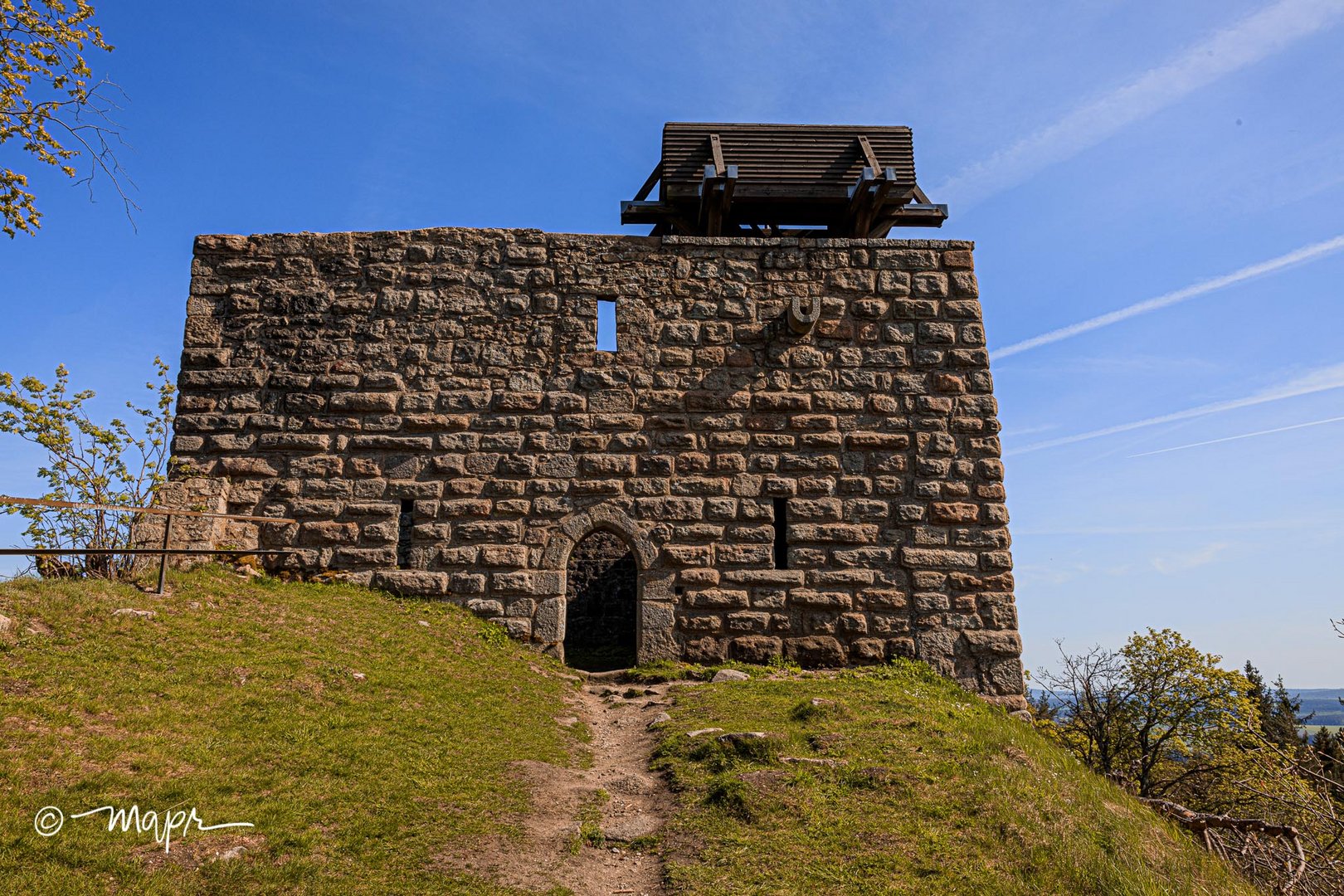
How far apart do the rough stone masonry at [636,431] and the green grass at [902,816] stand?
8.15 feet

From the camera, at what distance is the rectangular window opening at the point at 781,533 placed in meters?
10.1

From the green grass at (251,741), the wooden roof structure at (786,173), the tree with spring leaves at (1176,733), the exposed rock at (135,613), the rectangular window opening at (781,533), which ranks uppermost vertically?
the wooden roof structure at (786,173)

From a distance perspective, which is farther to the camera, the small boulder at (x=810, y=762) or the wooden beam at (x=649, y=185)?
the wooden beam at (x=649, y=185)

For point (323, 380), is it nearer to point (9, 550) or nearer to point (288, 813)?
point (9, 550)

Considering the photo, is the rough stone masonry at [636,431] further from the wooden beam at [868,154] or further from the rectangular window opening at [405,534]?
the wooden beam at [868,154]

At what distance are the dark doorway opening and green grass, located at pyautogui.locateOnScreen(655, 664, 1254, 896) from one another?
20.2 ft

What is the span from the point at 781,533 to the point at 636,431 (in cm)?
235

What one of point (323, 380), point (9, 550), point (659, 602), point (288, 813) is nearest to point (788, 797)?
point (288, 813)

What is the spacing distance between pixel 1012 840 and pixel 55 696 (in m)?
6.31

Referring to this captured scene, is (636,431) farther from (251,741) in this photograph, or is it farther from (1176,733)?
(1176,733)

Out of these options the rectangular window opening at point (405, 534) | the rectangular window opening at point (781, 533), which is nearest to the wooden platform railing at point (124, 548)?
the rectangular window opening at point (405, 534)

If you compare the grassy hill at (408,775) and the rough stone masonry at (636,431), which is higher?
the rough stone masonry at (636,431)

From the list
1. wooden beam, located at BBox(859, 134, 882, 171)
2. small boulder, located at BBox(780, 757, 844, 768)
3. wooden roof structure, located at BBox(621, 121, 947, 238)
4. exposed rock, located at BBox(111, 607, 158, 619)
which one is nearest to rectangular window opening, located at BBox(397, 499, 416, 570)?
exposed rock, located at BBox(111, 607, 158, 619)

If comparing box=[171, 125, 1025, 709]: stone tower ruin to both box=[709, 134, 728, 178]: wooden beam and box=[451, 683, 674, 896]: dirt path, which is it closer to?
box=[709, 134, 728, 178]: wooden beam
